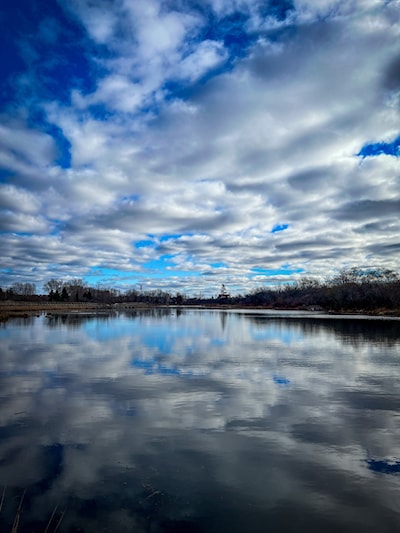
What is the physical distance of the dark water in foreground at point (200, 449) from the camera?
624 centimetres

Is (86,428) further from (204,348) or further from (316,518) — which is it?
(204,348)

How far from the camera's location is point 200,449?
891cm

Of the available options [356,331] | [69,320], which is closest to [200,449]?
[356,331]

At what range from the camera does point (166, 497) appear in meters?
6.71

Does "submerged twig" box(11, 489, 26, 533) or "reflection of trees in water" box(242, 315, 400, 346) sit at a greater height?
"reflection of trees in water" box(242, 315, 400, 346)

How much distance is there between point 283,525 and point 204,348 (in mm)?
20911

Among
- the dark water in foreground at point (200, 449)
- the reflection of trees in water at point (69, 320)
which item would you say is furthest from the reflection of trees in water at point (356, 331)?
the reflection of trees in water at point (69, 320)

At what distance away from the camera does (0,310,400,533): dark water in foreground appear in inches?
246

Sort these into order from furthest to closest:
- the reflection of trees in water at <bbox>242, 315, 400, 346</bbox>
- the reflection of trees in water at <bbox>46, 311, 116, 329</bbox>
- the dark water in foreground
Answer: the reflection of trees in water at <bbox>46, 311, 116, 329</bbox>
the reflection of trees in water at <bbox>242, 315, 400, 346</bbox>
the dark water in foreground

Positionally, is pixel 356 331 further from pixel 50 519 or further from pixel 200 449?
pixel 50 519

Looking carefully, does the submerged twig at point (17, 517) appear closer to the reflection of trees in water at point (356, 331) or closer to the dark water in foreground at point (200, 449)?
the dark water in foreground at point (200, 449)

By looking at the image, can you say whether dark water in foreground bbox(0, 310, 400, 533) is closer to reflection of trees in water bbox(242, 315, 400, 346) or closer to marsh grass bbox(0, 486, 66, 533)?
marsh grass bbox(0, 486, 66, 533)

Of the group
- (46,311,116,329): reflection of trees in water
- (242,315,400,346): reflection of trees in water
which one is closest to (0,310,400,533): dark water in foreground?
(242,315,400,346): reflection of trees in water

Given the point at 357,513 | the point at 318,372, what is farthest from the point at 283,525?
the point at 318,372
